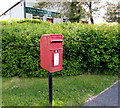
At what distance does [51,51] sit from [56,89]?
1.34m

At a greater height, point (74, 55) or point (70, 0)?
point (70, 0)

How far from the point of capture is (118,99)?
2701 millimetres

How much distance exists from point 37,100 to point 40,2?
10.5 metres

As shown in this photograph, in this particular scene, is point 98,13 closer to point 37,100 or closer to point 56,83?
point 56,83

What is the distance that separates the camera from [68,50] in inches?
148

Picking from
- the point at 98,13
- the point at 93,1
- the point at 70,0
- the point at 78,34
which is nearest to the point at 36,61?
the point at 78,34

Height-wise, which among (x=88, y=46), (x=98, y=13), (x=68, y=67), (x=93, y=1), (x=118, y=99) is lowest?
(x=118, y=99)

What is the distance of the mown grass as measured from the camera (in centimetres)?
252

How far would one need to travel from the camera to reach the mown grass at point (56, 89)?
2523 millimetres

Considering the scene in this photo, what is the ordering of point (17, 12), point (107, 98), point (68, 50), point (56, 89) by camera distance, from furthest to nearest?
point (17, 12) → point (68, 50) → point (56, 89) → point (107, 98)

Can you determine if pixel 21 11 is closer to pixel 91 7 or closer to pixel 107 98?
pixel 91 7

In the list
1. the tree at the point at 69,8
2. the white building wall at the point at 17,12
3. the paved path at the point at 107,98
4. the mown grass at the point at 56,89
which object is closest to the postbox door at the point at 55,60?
the mown grass at the point at 56,89

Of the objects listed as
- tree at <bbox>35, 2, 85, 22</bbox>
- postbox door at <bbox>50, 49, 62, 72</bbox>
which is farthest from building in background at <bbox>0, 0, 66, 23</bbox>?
postbox door at <bbox>50, 49, 62, 72</bbox>

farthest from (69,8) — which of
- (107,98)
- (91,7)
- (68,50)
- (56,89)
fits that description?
(107,98)
